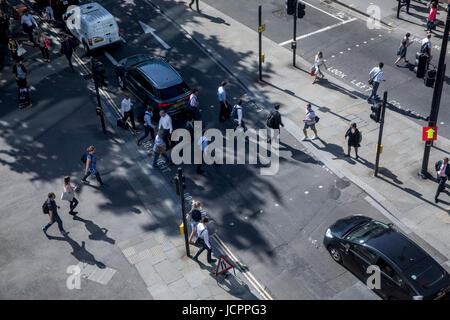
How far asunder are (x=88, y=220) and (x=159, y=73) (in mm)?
7065

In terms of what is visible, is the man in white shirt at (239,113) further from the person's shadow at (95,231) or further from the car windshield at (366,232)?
the car windshield at (366,232)

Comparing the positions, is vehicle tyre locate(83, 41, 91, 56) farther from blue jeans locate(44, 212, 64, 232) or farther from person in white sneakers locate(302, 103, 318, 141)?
blue jeans locate(44, 212, 64, 232)

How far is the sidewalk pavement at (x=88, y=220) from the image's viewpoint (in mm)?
14797

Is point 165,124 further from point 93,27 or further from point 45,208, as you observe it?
point 93,27

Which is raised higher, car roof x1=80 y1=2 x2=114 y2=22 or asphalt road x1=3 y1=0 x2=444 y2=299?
car roof x1=80 y1=2 x2=114 y2=22

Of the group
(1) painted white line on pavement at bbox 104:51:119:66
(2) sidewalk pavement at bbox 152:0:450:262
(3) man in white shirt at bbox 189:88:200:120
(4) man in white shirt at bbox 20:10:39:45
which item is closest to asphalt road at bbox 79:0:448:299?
(3) man in white shirt at bbox 189:88:200:120

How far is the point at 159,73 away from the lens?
21391 millimetres

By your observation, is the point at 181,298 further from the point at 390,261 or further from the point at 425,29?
the point at 425,29

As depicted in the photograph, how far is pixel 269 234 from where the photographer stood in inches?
647

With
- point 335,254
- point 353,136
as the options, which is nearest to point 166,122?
point 353,136

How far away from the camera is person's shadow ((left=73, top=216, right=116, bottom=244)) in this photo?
16.4 metres

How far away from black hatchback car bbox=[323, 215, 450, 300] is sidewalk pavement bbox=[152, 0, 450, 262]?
184cm

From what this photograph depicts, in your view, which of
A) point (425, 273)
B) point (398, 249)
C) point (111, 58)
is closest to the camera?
point (425, 273)

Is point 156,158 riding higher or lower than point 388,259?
lower
